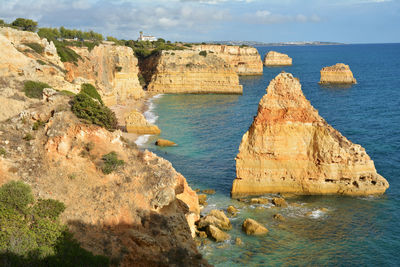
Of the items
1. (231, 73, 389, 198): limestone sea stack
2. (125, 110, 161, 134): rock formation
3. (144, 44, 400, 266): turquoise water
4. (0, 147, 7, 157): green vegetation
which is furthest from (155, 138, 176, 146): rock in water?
(0, 147, 7, 157): green vegetation

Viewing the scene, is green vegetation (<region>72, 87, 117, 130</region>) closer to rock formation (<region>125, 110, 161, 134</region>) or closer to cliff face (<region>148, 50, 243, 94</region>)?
rock formation (<region>125, 110, 161, 134</region>)

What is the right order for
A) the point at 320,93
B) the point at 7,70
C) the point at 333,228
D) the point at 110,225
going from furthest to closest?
the point at 320,93, the point at 7,70, the point at 333,228, the point at 110,225

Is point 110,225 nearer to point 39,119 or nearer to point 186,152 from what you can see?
point 39,119

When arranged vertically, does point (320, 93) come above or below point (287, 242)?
above

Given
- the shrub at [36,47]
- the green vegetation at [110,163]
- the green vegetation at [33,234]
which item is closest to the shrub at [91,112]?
the green vegetation at [110,163]

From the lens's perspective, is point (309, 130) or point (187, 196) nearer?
point (187, 196)

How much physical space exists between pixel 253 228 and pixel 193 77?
7036 cm

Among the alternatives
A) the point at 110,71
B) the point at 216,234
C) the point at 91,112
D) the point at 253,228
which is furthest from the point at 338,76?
the point at 91,112

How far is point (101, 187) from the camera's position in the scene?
54.4 ft

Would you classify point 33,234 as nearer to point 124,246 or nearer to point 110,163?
point 124,246

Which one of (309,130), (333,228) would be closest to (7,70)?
(309,130)

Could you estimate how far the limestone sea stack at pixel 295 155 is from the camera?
27.5m

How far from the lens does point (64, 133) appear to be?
1878cm

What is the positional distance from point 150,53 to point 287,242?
3400 inches
